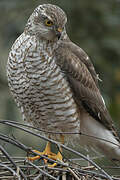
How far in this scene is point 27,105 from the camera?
3.93 meters

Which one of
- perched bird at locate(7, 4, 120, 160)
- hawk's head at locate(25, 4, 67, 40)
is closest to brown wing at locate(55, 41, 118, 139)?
perched bird at locate(7, 4, 120, 160)

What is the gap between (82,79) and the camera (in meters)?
4.13

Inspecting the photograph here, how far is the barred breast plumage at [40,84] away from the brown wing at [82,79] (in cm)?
8

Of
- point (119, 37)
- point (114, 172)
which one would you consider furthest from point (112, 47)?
point (114, 172)

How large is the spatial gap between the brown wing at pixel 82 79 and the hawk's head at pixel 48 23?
19 centimetres

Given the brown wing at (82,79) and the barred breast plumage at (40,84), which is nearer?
the barred breast plumage at (40,84)

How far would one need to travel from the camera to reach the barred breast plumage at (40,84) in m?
3.77

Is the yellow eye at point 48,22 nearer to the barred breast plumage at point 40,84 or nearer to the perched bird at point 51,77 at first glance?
the perched bird at point 51,77

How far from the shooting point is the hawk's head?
3.79m

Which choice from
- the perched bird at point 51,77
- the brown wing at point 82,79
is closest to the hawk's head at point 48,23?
the perched bird at point 51,77

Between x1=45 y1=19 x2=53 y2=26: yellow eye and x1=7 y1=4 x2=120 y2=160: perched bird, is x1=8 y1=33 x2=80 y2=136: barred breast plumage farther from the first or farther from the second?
x1=45 y1=19 x2=53 y2=26: yellow eye

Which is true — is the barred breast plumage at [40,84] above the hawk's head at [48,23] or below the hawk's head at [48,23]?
below

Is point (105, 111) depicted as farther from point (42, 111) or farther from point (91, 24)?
point (91, 24)

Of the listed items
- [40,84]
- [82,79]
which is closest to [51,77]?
[40,84]
